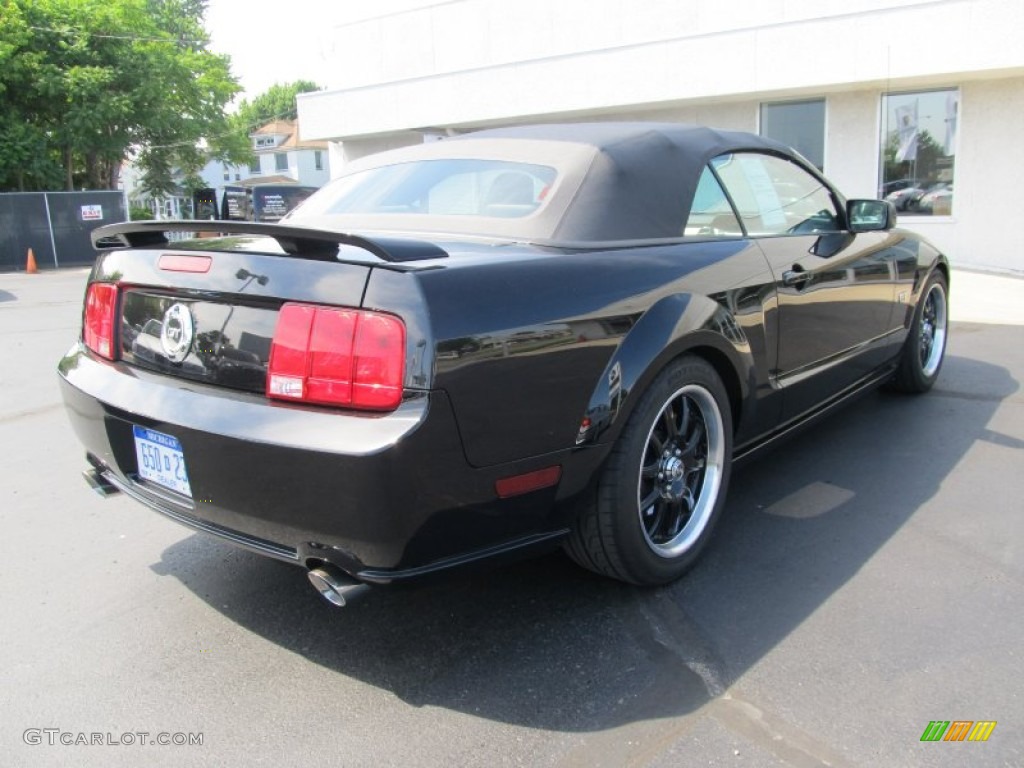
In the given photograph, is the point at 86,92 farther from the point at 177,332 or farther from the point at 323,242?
the point at 323,242

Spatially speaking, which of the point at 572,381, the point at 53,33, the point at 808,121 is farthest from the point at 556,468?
the point at 53,33

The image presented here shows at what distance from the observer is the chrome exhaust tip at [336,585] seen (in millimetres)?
2067

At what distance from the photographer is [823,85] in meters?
13.0

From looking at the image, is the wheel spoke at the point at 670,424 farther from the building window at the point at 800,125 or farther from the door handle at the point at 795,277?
the building window at the point at 800,125

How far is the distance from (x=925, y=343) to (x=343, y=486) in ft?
14.4

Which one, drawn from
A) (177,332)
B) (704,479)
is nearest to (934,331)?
(704,479)

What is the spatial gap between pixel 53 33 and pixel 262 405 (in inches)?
1258

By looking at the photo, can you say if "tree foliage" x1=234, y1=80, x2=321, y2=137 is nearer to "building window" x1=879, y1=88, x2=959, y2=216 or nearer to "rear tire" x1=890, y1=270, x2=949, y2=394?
"building window" x1=879, y1=88, x2=959, y2=216

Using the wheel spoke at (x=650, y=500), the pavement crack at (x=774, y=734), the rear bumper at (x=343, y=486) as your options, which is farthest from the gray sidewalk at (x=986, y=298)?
the rear bumper at (x=343, y=486)

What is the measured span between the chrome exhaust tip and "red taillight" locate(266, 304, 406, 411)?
1.46 feet

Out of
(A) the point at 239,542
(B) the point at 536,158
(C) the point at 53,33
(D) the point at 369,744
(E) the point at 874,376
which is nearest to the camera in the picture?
(D) the point at 369,744

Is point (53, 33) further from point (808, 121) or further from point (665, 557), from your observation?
point (665, 557)

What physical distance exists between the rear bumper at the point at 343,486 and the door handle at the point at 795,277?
1480mm

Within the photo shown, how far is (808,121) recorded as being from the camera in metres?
13.9
